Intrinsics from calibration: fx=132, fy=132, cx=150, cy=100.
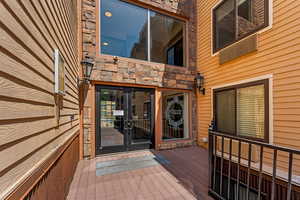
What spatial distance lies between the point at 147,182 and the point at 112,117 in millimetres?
2114

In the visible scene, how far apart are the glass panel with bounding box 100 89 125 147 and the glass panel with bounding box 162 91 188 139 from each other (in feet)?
5.07

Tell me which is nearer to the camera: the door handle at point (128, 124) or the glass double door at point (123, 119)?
the glass double door at point (123, 119)

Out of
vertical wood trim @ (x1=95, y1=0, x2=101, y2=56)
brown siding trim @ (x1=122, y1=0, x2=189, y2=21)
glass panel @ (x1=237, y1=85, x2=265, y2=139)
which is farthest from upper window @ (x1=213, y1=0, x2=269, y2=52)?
vertical wood trim @ (x1=95, y1=0, x2=101, y2=56)

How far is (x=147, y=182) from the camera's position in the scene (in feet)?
8.34

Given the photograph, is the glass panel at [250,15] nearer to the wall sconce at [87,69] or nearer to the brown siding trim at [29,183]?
the wall sconce at [87,69]

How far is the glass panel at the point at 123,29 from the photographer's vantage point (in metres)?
4.08

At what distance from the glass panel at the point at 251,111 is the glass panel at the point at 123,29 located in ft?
10.3

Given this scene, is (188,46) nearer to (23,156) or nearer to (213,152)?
(213,152)

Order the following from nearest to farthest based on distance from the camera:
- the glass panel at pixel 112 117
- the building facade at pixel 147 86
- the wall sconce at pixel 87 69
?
the building facade at pixel 147 86
the wall sconce at pixel 87 69
the glass panel at pixel 112 117

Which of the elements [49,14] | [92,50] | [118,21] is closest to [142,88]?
[92,50]

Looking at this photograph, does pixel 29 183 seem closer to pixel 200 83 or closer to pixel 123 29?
pixel 123 29

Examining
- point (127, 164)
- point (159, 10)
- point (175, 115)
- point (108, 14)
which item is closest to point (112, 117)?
point (127, 164)

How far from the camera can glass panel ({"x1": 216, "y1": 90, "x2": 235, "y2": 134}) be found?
3670mm

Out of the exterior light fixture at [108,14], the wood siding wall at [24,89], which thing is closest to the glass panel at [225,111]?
the wood siding wall at [24,89]
